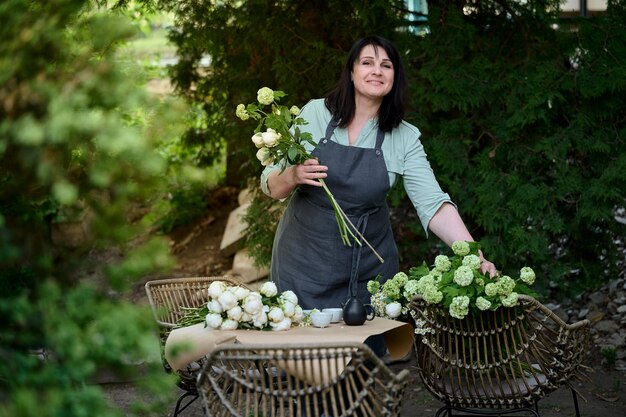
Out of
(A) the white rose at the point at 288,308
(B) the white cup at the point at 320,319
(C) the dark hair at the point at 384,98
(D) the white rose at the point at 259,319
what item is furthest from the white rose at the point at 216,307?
(C) the dark hair at the point at 384,98

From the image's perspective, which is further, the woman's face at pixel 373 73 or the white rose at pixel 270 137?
the woman's face at pixel 373 73

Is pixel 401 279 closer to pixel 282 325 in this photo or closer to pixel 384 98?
pixel 282 325

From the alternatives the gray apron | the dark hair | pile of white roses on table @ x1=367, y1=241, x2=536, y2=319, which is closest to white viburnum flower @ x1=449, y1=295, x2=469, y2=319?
pile of white roses on table @ x1=367, y1=241, x2=536, y2=319

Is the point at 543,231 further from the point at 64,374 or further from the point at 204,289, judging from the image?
the point at 64,374

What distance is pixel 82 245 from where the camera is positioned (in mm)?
1678

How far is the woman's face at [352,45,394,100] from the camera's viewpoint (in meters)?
3.88

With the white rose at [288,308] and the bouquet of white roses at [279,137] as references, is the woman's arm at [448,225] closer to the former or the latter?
the bouquet of white roses at [279,137]

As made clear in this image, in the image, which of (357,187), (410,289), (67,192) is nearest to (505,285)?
(410,289)

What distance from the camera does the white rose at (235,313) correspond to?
3244 millimetres

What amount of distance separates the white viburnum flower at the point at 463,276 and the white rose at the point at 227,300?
78 centimetres

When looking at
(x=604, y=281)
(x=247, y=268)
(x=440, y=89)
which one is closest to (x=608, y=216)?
(x=604, y=281)

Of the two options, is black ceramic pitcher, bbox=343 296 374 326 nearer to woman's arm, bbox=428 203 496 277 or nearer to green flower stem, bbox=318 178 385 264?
green flower stem, bbox=318 178 385 264

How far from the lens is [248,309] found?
3248mm

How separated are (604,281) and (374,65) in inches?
125
